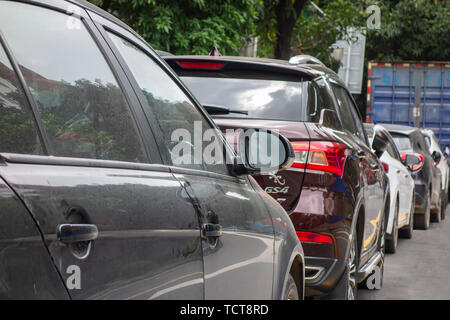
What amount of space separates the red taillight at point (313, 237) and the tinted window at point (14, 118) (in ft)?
10.2

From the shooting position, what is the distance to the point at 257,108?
16.9 ft

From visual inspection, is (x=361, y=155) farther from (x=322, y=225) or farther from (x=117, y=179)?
(x=117, y=179)

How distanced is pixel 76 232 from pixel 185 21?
10.2 m

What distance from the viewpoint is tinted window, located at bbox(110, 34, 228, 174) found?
262 centimetres

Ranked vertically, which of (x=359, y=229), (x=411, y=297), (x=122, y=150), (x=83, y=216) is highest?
(x=122, y=150)

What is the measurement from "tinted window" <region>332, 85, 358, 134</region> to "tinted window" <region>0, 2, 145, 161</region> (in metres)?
3.70

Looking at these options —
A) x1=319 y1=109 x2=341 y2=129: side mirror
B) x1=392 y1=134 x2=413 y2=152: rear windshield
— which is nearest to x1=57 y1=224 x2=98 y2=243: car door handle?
x1=319 y1=109 x2=341 y2=129: side mirror

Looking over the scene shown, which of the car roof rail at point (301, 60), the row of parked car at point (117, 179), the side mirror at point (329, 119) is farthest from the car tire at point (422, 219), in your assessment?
the row of parked car at point (117, 179)

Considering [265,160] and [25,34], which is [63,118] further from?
[265,160]

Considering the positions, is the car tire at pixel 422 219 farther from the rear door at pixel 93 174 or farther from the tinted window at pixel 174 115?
the rear door at pixel 93 174

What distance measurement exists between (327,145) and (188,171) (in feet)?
7.74

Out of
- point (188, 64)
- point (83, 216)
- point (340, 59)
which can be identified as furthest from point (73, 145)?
point (340, 59)

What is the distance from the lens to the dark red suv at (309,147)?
481 cm

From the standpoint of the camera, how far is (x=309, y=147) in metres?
4.85
